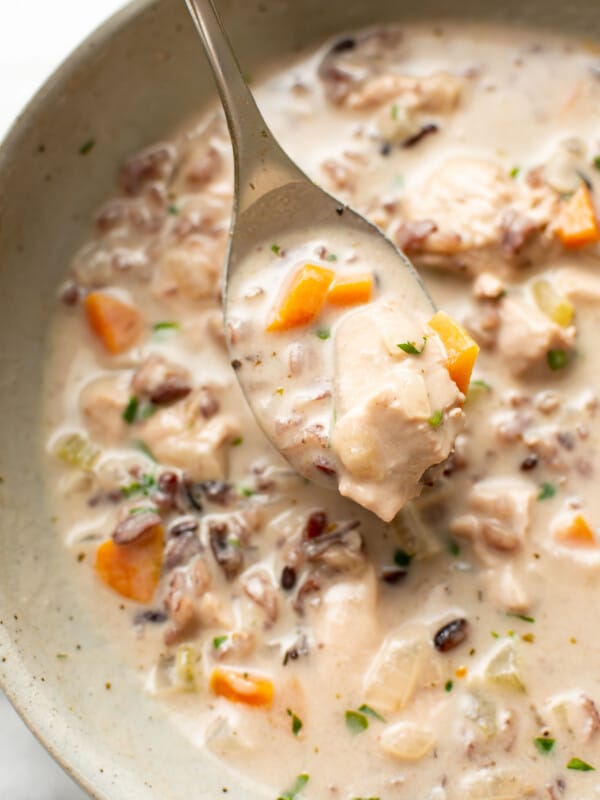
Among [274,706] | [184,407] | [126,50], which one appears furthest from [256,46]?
[274,706]

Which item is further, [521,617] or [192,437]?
[192,437]

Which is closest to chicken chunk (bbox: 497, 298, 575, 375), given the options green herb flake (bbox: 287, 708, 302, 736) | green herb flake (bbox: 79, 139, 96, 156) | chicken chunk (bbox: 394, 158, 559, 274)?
chicken chunk (bbox: 394, 158, 559, 274)

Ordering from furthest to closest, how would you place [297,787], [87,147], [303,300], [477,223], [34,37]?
1. [34,37]
2. [87,147]
3. [477,223]
4. [297,787]
5. [303,300]

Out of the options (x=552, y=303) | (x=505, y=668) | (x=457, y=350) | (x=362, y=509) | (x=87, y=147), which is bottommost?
(x=505, y=668)

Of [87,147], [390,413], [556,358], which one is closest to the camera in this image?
[390,413]

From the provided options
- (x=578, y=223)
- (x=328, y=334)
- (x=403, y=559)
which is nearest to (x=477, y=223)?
(x=578, y=223)

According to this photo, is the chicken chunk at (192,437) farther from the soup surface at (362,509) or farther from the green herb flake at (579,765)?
the green herb flake at (579,765)

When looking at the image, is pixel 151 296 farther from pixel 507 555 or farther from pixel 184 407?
pixel 507 555

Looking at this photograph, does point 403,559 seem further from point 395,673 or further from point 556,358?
point 556,358
